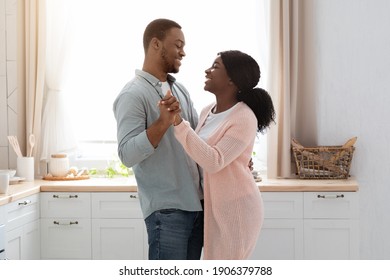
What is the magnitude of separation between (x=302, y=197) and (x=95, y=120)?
5.00ft

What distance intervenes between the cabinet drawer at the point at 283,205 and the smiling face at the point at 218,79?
1.39m

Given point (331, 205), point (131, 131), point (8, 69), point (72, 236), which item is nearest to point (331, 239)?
point (331, 205)

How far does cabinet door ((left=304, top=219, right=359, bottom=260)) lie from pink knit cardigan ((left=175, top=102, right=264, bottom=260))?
1.42 meters

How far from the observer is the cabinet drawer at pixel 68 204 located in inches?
159

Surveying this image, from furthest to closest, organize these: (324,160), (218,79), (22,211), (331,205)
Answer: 1. (324,160)
2. (331,205)
3. (22,211)
4. (218,79)

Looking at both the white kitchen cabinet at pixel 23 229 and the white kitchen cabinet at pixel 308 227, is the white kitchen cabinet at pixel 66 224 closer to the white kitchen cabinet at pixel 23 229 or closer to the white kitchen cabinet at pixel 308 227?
the white kitchen cabinet at pixel 23 229

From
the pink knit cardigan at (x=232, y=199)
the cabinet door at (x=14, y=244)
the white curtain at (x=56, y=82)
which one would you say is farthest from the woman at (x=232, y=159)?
the white curtain at (x=56, y=82)

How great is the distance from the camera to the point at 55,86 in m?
4.51

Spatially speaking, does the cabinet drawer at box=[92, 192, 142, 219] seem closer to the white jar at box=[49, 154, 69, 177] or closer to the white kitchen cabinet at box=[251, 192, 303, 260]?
the white jar at box=[49, 154, 69, 177]

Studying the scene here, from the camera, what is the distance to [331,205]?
390 cm

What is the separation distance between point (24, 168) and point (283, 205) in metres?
1.60

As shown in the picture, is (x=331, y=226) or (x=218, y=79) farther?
(x=331, y=226)

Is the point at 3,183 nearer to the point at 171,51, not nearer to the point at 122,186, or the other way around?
the point at 122,186
